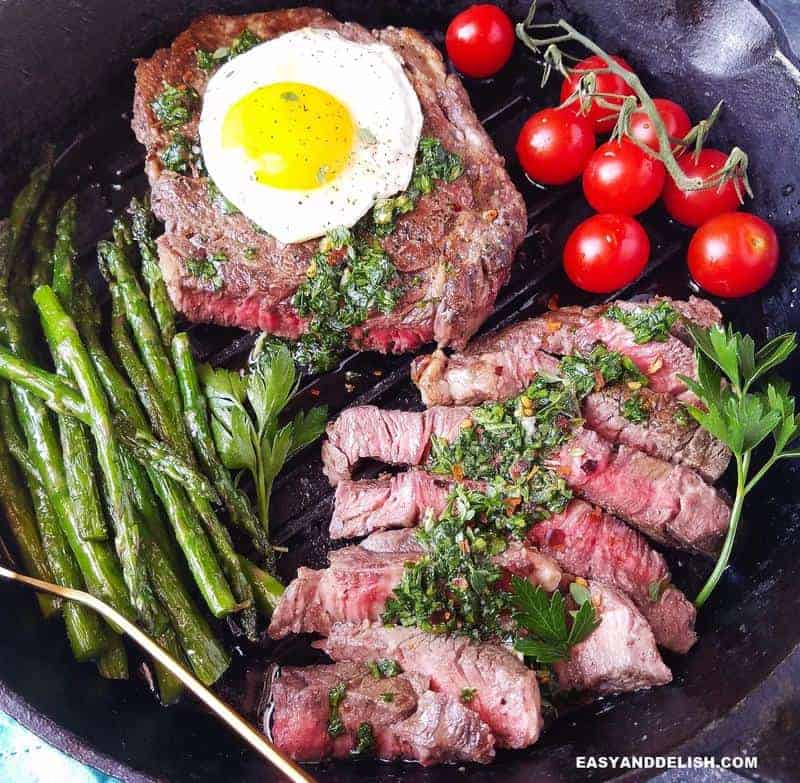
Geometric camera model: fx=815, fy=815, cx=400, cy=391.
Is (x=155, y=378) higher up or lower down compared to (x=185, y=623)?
higher up

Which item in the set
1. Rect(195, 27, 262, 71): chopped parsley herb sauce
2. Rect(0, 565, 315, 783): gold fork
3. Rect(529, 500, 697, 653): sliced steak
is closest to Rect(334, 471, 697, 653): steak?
Rect(529, 500, 697, 653): sliced steak

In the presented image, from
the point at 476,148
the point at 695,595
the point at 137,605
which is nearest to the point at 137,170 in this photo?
the point at 476,148

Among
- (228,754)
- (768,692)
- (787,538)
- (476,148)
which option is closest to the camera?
(768,692)

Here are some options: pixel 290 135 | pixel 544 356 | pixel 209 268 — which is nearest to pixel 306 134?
pixel 290 135

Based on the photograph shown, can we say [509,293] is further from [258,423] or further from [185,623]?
[185,623]

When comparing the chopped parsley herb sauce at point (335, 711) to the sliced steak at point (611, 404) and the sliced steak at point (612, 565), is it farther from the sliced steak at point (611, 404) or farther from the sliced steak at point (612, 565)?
the sliced steak at point (611, 404)

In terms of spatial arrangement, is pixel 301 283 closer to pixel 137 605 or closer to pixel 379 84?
pixel 379 84

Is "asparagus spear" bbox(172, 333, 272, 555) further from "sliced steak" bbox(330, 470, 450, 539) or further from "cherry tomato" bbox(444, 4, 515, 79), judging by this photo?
"cherry tomato" bbox(444, 4, 515, 79)

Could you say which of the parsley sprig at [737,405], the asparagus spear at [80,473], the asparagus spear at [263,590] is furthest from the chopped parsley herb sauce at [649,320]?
the asparagus spear at [80,473]
